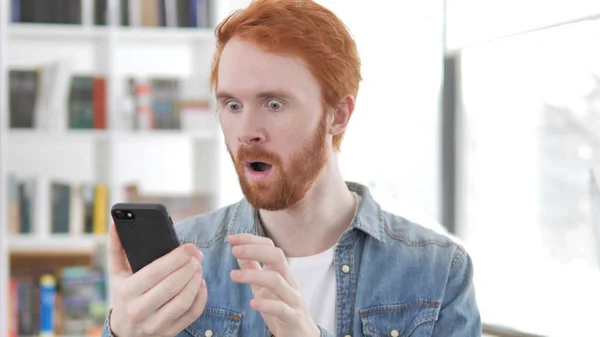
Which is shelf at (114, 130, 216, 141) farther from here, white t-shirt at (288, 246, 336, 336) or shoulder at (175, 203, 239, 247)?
white t-shirt at (288, 246, 336, 336)

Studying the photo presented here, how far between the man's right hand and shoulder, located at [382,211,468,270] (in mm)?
439

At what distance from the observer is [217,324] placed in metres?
1.47

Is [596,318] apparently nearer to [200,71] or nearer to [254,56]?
[254,56]

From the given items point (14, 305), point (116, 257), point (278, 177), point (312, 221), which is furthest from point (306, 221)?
point (14, 305)

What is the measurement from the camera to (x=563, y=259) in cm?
252

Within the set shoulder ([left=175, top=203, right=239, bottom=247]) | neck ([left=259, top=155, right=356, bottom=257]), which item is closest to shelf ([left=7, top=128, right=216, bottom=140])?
shoulder ([left=175, top=203, right=239, bottom=247])

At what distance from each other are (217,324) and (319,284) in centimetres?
19

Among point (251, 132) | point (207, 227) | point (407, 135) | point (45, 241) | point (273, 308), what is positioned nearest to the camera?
point (273, 308)

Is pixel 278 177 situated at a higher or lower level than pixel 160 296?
higher

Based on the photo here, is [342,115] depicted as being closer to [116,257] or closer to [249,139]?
[249,139]

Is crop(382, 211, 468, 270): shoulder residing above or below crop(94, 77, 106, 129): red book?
below

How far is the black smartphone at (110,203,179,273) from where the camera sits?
3.96ft

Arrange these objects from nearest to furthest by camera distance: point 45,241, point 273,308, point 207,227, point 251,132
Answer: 1. point 273,308
2. point 251,132
3. point 207,227
4. point 45,241

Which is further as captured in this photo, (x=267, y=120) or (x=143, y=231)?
(x=267, y=120)
